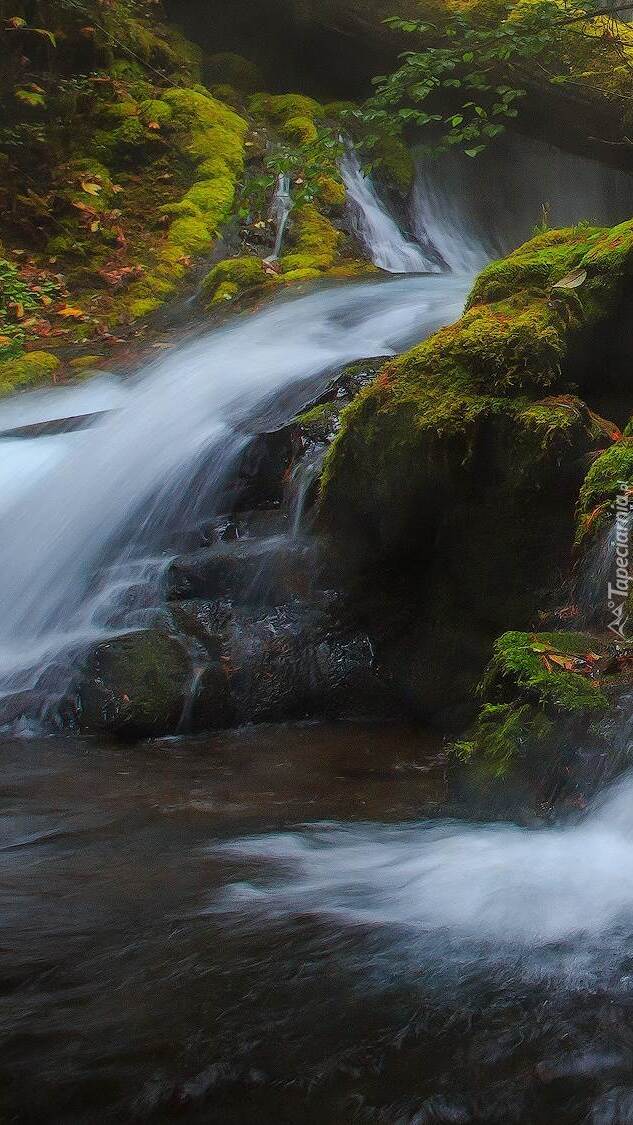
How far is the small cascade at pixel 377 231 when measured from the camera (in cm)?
1041

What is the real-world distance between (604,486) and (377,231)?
7923 millimetres

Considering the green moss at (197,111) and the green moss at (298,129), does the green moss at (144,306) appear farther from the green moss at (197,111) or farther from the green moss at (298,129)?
the green moss at (298,129)

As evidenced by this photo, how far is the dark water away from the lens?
169cm

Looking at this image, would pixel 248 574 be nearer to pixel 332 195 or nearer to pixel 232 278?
pixel 232 278

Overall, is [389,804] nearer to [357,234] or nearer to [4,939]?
[4,939]

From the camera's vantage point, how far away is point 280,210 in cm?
1041

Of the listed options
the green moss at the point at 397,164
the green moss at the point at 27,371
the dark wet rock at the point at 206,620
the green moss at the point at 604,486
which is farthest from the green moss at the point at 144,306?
the green moss at the point at 604,486

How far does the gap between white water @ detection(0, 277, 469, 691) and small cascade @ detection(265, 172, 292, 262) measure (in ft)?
8.09

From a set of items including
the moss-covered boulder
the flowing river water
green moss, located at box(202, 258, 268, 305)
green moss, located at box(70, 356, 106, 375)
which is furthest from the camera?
green moss, located at box(202, 258, 268, 305)

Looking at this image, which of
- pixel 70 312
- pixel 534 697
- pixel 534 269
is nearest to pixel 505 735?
pixel 534 697

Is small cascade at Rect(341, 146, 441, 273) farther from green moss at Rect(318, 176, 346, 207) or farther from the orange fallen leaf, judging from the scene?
the orange fallen leaf

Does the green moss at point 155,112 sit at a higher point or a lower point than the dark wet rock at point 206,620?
higher

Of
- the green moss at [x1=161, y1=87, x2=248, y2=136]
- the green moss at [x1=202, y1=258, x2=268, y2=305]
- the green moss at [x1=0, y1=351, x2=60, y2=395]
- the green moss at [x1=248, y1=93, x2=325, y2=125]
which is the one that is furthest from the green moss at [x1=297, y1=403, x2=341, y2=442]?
the green moss at [x1=248, y1=93, x2=325, y2=125]

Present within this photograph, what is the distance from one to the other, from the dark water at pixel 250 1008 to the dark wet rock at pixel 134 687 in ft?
3.85
